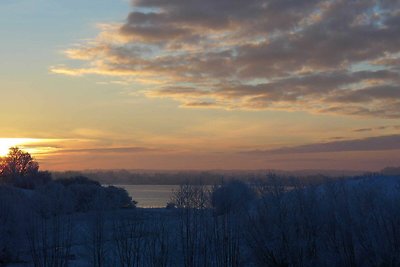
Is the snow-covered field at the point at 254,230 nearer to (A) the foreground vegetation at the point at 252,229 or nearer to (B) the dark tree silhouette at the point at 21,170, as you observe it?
(A) the foreground vegetation at the point at 252,229

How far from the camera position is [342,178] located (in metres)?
34.3

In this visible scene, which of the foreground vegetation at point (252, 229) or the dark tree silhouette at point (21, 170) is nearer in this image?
the foreground vegetation at point (252, 229)

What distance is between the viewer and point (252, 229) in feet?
108

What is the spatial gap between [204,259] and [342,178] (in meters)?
9.18

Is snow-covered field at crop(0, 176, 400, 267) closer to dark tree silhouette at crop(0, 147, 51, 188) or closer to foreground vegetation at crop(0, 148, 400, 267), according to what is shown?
foreground vegetation at crop(0, 148, 400, 267)

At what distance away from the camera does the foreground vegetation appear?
30328mm

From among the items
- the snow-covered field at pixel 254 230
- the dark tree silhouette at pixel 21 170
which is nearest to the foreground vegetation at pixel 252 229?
the snow-covered field at pixel 254 230

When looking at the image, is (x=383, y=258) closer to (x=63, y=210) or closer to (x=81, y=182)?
(x=63, y=210)

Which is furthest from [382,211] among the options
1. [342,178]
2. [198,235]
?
[198,235]

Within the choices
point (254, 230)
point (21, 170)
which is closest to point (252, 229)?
point (254, 230)

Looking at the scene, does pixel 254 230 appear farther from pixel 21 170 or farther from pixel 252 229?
pixel 21 170

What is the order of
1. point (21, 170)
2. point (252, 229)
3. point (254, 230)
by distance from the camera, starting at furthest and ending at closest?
point (21, 170) → point (252, 229) → point (254, 230)

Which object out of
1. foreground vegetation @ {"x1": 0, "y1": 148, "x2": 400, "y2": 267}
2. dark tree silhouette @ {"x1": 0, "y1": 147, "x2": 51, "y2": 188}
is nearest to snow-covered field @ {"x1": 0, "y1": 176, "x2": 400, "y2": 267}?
foreground vegetation @ {"x1": 0, "y1": 148, "x2": 400, "y2": 267}

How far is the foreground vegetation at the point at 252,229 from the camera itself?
30.3 meters
